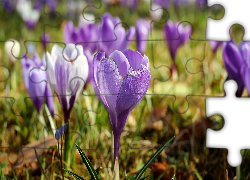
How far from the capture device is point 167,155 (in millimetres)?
1479

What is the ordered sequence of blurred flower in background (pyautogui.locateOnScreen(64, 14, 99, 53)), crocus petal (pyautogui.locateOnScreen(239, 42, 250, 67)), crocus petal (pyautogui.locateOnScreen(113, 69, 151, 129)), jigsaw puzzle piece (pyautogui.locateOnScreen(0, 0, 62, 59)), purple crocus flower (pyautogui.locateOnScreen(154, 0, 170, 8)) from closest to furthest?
crocus petal (pyautogui.locateOnScreen(113, 69, 151, 129)) < crocus petal (pyautogui.locateOnScreen(239, 42, 250, 67)) < blurred flower in background (pyautogui.locateOnScreen(64, 14, 99, 53)) < jigsaw puzzle piece (pyautogui.locateOnScreen(0, 0, 62, 59)) < purple crocus flower (pyautogui.locateOnScreen(154, 0, 170, 8))

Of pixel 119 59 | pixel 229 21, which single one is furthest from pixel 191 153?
pixel 119 59

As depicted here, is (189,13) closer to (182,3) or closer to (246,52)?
(182,3)

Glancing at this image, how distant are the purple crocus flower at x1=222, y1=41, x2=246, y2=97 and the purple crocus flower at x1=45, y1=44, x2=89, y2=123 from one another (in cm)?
59

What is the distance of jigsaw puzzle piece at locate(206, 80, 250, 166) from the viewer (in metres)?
1.17

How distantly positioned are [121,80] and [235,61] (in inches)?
22.9

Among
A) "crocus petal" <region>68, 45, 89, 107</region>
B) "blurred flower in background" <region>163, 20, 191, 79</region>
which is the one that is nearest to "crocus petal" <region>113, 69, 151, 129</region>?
"crocus petal" <region>68, 45, 89, 107</region>

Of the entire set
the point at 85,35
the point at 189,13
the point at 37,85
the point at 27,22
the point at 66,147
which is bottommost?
the point at 66,147

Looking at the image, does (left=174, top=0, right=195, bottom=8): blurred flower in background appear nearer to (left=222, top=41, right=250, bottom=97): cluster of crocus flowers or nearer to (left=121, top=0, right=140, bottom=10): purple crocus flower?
(left=121, top=0, right=140, bottom=10): purple crocus flower

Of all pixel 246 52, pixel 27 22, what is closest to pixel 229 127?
pixel 246 52

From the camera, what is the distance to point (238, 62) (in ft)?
4.09

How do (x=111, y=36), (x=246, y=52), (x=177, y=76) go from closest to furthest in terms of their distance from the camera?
1. (x=246, y=52)
2. (x=111, y=36)
3. (x=177, y=76)

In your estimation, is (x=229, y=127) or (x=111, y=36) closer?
(x=229, y=127)

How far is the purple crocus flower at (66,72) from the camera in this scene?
1.13m
